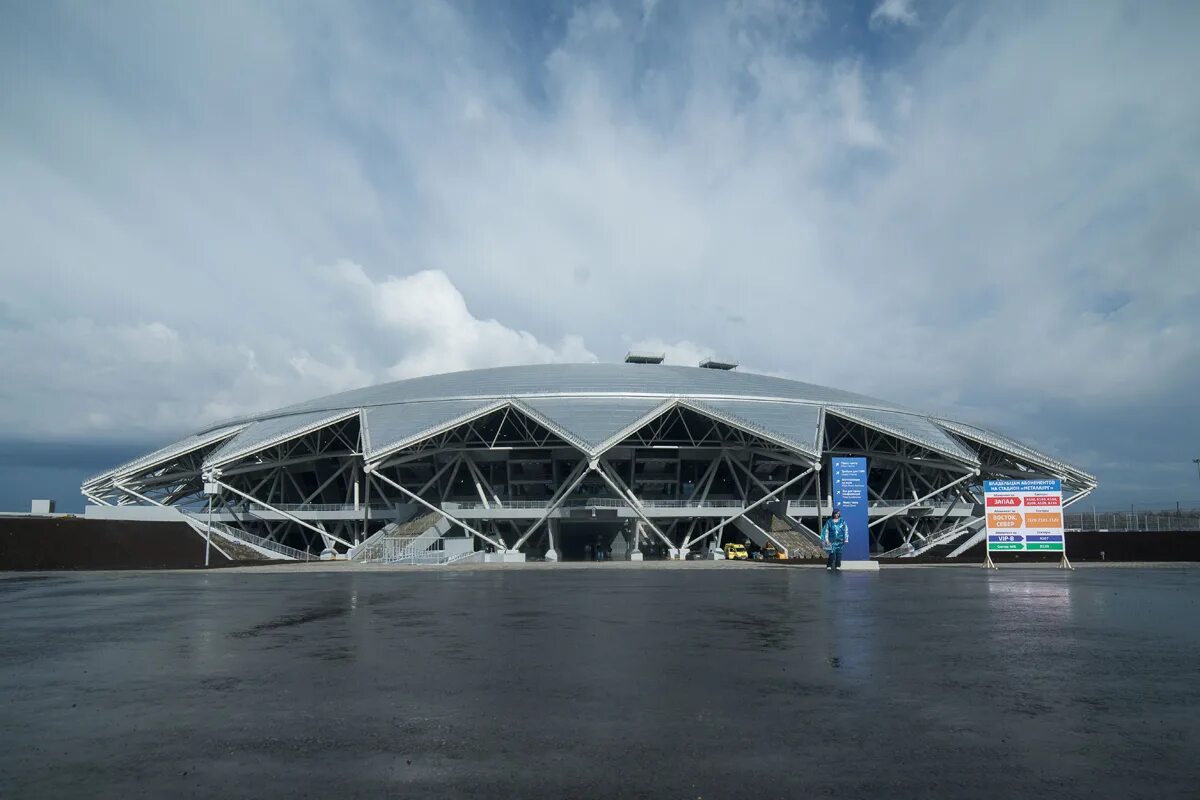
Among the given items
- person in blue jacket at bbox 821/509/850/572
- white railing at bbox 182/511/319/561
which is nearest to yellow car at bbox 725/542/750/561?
person in blue jacket at bbox 821/509/850/572

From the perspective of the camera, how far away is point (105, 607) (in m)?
16.2

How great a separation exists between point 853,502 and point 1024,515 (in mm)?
7155

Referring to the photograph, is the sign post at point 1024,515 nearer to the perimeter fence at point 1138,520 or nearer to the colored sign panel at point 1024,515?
the colored sign panel at point 1024,515

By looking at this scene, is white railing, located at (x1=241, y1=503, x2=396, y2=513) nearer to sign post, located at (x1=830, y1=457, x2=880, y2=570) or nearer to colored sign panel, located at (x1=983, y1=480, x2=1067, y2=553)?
sign post, located at (x1=830, y1=457, x2=880, y2=570)

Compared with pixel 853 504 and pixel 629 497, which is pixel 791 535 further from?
pixel 853 504

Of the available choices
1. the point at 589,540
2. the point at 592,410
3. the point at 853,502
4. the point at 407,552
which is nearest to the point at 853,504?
the point at 853,502

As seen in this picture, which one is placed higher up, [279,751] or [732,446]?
[732,446]

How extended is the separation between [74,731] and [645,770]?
4450 mm

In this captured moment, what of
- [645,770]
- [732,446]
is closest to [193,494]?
[732,446]

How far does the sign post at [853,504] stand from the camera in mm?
34031

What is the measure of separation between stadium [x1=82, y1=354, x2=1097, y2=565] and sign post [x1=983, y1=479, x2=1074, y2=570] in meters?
14.3

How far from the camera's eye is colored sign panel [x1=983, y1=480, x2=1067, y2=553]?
3306 centimetres

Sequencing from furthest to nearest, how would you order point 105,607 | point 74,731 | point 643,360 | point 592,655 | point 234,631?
point 643,360
point 105,607
point 234,631
point 592,655
point 74,731

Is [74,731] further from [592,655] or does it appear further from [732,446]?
[732,446]
